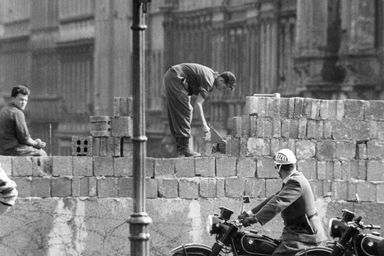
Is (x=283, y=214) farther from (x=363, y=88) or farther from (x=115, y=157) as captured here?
(x=363, y=88)

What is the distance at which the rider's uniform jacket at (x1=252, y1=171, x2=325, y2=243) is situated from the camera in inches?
678

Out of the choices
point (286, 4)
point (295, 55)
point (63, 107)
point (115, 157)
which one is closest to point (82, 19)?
point (63, 107)

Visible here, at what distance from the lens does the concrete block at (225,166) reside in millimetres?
20672

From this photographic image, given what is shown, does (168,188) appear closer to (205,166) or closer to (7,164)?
(205,166)

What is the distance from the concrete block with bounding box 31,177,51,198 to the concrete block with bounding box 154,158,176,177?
51.0 inches

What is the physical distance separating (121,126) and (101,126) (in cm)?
24

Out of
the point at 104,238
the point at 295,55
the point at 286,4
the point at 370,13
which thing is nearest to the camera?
the point at 104,238

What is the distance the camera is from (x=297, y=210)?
17.4m

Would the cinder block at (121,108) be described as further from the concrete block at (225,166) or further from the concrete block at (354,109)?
the concrete block at (354,109)

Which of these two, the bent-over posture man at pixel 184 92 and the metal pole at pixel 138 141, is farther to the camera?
the bent-over posture man at pixel 184 92

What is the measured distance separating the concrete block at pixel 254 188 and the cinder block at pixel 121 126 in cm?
154

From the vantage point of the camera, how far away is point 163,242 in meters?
20.5

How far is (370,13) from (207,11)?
9867 mm

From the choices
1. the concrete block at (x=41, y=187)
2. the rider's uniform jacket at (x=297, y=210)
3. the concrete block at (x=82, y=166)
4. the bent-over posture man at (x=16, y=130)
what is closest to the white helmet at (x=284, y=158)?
the rider's uniform jacket at (x=297, y=210)
